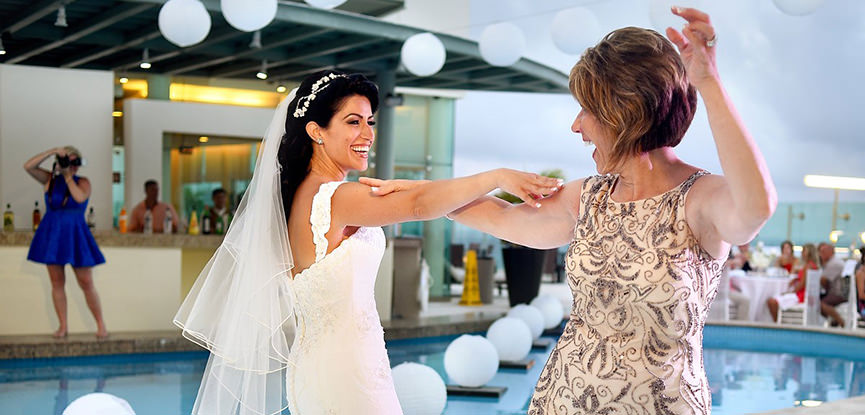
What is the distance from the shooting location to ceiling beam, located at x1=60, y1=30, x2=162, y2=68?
874cm

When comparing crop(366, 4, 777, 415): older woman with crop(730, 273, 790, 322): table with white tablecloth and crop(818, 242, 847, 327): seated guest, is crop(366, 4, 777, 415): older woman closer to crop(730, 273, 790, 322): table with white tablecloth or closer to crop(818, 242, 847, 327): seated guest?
crop(818, 242, 847, 327): seated guest

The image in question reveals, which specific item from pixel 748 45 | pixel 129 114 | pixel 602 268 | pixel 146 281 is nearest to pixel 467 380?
pixel 146 281

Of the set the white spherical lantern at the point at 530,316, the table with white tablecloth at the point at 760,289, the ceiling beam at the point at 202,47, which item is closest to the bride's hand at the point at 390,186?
the white spherical lantern at the point at 530,316

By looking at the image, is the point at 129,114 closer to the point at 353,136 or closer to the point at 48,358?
the point at 48,358

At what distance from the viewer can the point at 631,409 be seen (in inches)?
61.9

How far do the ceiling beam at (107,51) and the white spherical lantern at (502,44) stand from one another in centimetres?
322

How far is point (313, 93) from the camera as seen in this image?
2566mm

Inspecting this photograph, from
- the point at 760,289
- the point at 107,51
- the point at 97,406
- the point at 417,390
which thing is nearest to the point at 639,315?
the point at 97,406

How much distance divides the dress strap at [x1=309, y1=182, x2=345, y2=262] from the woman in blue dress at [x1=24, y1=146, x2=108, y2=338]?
19.1 ft

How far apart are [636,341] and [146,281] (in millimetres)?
7774

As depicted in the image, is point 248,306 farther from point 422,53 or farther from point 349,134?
point 422,53

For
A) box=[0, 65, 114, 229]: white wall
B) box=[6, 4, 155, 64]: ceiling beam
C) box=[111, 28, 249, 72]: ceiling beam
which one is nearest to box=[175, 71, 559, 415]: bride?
box=[6, 4, 155, 64]: ceiling beam

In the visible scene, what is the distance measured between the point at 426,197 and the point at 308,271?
46 cm

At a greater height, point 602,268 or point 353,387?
point 602,268
